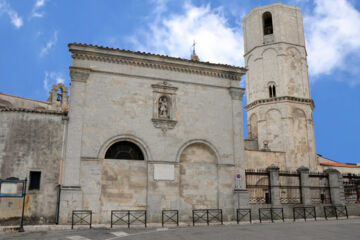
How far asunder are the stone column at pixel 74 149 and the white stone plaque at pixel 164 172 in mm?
4041

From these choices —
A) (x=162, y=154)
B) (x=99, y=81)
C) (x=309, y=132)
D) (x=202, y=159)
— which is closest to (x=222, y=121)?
(x=202, y=159)

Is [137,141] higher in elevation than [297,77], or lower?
lower

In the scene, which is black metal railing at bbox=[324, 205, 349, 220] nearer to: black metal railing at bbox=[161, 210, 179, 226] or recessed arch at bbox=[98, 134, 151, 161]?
black metal railing at bbox=[161, 210, 179, 226]

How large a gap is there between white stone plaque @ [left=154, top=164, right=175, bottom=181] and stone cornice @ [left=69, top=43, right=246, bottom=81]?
5.73 meters

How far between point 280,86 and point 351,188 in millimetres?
12347

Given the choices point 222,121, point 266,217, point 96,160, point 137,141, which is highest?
point 222,121

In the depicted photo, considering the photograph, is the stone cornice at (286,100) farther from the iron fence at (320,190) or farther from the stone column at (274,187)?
the stone column at (274,187)

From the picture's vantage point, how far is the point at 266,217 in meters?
Answer: 19.4

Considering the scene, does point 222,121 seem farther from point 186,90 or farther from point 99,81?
point 99,81

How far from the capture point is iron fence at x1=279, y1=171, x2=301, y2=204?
68.3 feet

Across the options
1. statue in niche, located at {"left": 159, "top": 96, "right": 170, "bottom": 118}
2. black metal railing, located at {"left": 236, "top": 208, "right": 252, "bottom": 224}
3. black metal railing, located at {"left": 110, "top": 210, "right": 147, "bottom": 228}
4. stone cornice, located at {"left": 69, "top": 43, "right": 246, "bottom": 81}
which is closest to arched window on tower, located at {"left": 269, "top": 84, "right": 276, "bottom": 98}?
stone cornice, located at {"left": 69, "top": 43, "right": 246, "bottom": 81}

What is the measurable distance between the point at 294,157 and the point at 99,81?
20252 millimetres

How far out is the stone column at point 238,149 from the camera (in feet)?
63.0

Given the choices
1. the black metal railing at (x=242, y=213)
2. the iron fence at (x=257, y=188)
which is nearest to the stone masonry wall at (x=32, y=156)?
the black metal railing at (x=242, y=213)
